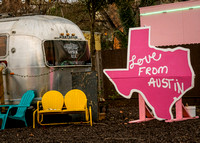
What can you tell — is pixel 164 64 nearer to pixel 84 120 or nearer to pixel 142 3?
pixel 84 120

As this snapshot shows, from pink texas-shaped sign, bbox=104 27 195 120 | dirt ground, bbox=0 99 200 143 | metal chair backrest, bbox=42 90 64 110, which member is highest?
pink texas-shaped sign, bbox=104 27 195 120

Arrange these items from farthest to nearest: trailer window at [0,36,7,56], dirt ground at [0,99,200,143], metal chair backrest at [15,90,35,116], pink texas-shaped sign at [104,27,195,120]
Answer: trailer window at [0,36,7,56] → metal chair backrest at [15,90,35,116] → pink texas-shaped sign at [104,27,195,120] → dirt ground at [0,99,200,143]

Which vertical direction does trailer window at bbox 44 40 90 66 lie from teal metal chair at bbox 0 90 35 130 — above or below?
above

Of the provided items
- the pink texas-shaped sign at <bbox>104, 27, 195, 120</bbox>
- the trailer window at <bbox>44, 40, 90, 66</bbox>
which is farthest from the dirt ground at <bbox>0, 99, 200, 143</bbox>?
the trailer window at <bbox>44, 40, 90, 66</bbox>

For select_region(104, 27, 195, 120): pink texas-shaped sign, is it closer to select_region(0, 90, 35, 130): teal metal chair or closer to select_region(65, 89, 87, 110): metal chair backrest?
select_region(65, 89, 87, 110): metal chair backrest

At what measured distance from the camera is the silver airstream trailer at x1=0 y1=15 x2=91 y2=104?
1012 centimetres

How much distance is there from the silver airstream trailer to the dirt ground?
1.41m

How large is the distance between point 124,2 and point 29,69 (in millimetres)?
6535

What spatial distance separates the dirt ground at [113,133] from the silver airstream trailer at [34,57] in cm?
141

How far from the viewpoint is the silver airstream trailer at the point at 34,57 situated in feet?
33.2

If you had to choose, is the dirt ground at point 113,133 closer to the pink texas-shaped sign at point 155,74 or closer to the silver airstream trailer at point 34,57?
the pink texas-shaped sign at point 155,74

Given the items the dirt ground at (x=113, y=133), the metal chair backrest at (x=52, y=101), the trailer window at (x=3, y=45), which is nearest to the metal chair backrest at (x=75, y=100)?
the metal chair backrest at (x=52, y=101)

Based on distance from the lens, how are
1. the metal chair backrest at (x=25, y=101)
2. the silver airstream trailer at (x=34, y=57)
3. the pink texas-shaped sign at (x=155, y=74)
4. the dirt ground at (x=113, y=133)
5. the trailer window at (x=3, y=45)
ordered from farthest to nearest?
the trailer window at (x=3, y=45)
the silver airstream trailer at (x=34, y=57)
the metal chair backrest at (x=25, y=101)
the pink texas-shaped sign at (x=155, y=74)
the dirt ground at (x=113, y=133)

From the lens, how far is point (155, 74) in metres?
8.38
